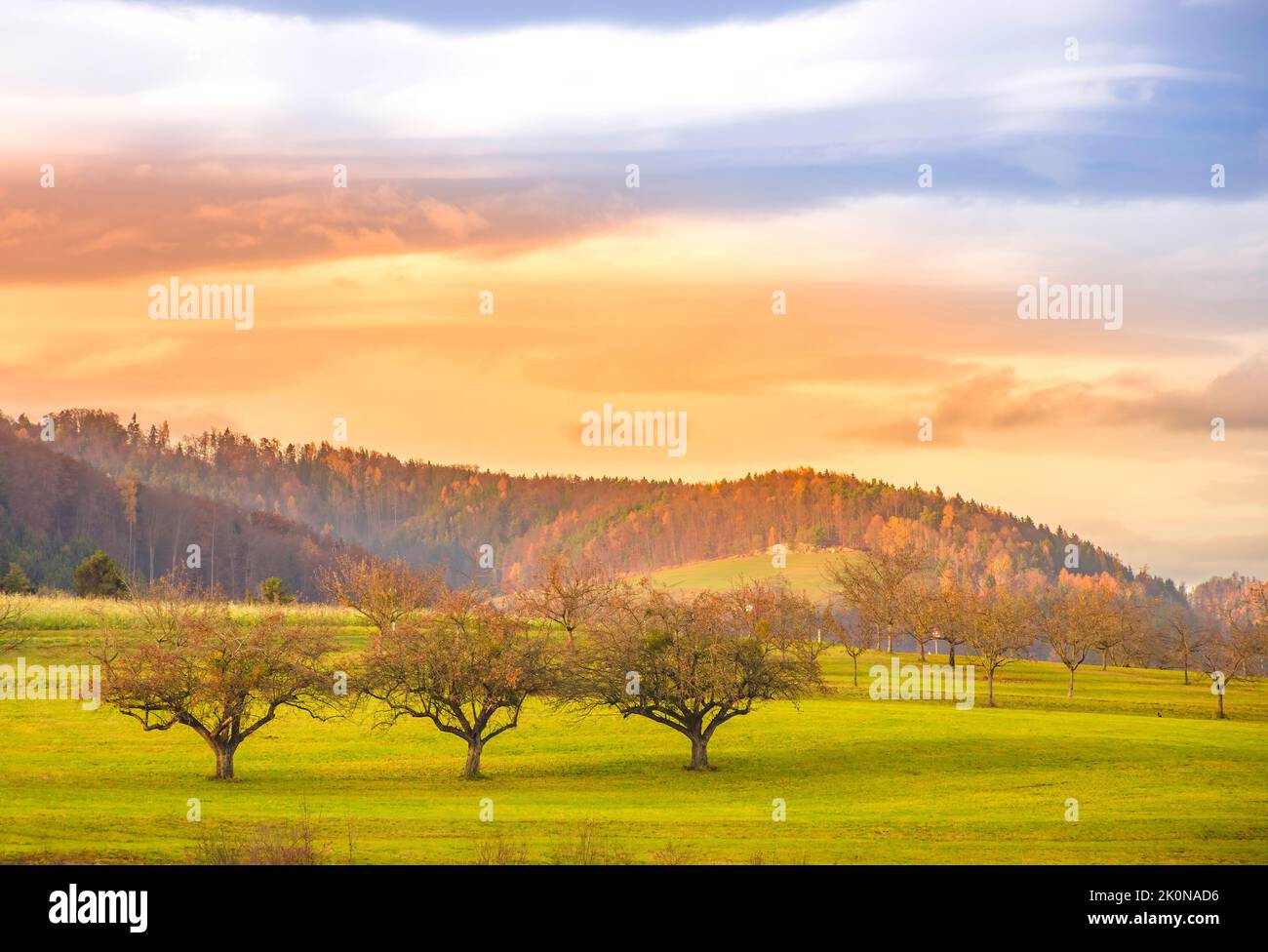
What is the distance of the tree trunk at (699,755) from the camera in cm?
5766

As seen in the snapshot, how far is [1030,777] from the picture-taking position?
55.3 meters

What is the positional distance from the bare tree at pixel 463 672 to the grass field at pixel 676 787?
8.33ft

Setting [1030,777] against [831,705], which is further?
[831,705]

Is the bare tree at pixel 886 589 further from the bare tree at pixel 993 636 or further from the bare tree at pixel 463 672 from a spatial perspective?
the bare tree at pixel 463 672

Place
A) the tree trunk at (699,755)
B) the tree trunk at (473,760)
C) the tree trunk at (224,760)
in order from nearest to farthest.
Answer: the tree trunk at (224,760) → the tree trunk at (473,760) → the tree trunk at (699,755)

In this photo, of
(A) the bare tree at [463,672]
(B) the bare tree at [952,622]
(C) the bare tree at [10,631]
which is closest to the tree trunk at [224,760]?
(A) the bare tree at [463,672]

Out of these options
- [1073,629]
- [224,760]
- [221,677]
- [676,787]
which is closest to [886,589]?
[1073,629]

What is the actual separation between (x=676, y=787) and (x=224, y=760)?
62.2ft

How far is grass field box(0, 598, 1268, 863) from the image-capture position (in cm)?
3675

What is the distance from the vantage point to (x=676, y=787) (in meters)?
52.7
